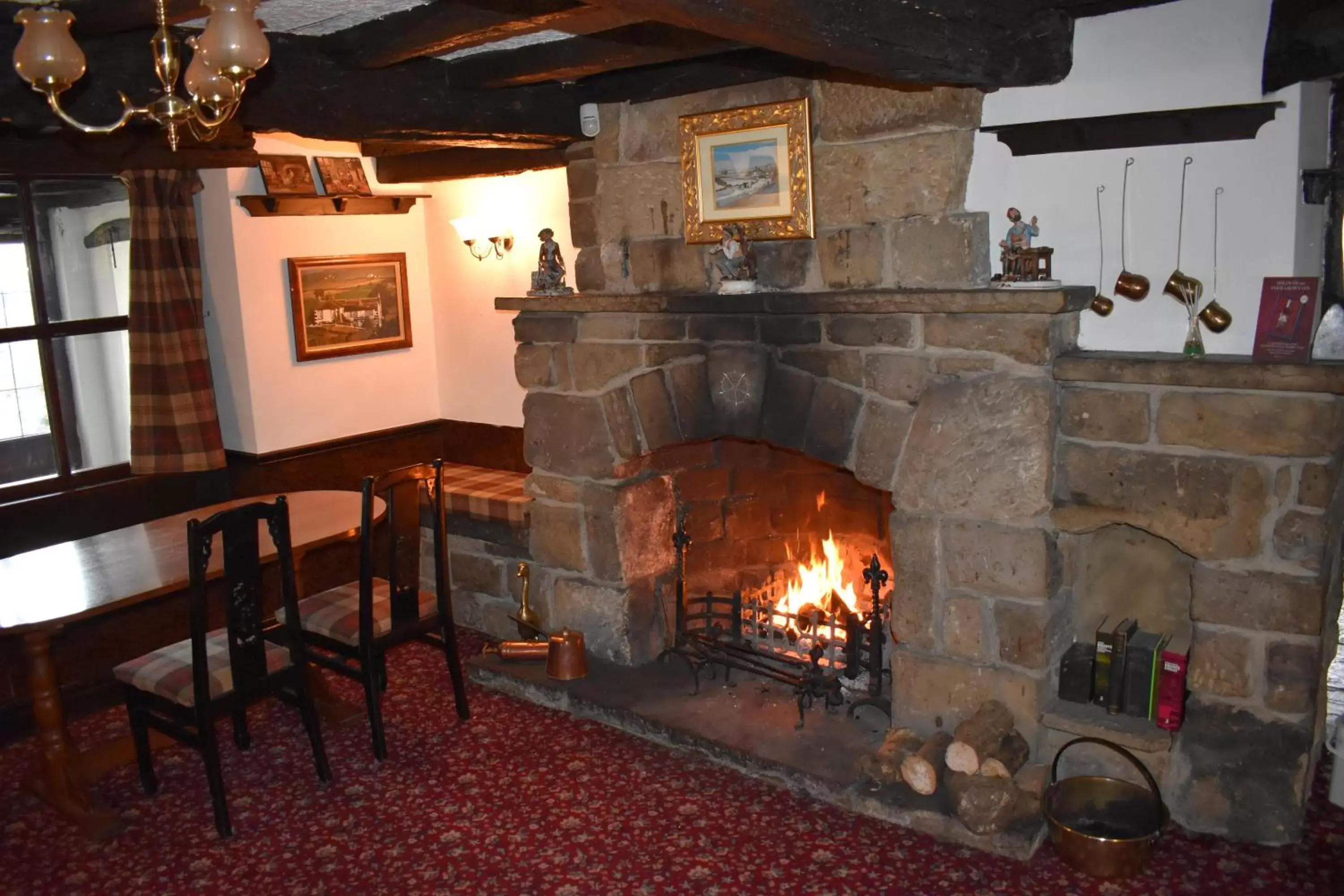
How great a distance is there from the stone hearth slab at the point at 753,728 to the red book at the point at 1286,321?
145 cm

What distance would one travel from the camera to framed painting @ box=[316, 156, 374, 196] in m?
5.07

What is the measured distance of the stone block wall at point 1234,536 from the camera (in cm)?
275

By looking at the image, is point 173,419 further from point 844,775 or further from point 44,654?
point 844,775

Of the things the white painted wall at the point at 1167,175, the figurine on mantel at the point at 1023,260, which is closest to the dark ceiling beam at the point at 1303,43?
the white painted wall at the point at 1167,175

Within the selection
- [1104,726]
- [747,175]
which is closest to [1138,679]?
[1104,726]

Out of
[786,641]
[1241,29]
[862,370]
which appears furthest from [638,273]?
[1241,29]

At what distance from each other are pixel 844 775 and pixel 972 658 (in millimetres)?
540

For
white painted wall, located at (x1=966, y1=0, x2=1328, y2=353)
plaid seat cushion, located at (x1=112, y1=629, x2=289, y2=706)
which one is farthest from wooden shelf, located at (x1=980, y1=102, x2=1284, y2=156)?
plaid seat cushion, located at (x1=112, y1=629, x2=289, y2=706)

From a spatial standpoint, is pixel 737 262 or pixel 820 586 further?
pixel 820 586

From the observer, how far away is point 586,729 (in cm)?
385

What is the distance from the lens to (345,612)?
12.4ft

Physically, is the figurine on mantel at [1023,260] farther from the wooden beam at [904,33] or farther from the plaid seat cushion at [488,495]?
the plaid seat cushion at [488,495]

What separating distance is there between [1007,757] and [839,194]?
182 cm

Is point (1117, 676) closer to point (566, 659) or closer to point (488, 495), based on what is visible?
point (566, 659)
